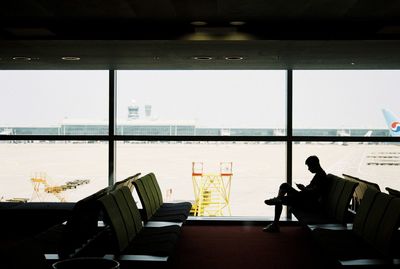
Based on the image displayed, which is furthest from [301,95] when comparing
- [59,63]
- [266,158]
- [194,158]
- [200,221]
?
[59,63]

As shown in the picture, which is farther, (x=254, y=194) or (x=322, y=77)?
(x=254, y=194)

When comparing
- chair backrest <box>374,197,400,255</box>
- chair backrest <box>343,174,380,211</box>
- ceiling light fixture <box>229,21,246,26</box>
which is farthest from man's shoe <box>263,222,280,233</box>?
ceiling light fixture <box>229,21,246,26</box>

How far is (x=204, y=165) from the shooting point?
8.22m

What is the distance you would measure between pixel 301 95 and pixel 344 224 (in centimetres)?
293

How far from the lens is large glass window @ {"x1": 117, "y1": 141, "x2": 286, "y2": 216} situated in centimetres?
780

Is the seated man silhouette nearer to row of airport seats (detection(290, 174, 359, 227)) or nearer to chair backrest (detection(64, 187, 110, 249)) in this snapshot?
row of airport seats (detection(290, 174, 359, 227))

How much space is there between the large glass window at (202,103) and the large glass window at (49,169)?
0.80 meters

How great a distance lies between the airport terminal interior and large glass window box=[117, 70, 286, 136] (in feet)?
0.06

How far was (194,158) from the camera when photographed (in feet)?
26.6

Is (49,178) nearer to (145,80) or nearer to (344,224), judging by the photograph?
(145,80)

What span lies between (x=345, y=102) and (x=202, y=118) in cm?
239

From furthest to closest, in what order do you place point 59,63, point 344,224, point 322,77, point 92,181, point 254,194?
point 254,194, point 92,181, point 322,77, point 59,63, point 344,224

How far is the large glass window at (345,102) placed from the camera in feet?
25.3

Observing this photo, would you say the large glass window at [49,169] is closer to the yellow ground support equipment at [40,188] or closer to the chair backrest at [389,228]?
the yellow ground support equipment at [40,188]
